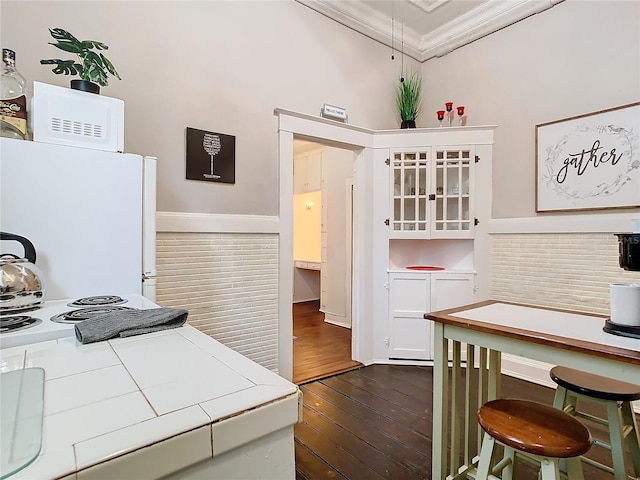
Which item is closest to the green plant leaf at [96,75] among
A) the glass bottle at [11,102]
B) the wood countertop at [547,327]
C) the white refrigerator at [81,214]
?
the glass bottle at [11,102]

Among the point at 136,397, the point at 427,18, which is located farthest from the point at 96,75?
the point at 427,18

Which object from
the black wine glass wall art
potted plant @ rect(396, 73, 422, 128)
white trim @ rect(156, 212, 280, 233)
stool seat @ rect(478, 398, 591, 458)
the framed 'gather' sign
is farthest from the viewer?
potted plant @ rect(396, 73, 422, 128)

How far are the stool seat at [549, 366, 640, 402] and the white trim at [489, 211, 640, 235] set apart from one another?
4.90 ft

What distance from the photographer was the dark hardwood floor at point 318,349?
3109 mm

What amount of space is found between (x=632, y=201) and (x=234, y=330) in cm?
294

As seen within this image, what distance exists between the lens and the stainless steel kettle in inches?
39.4

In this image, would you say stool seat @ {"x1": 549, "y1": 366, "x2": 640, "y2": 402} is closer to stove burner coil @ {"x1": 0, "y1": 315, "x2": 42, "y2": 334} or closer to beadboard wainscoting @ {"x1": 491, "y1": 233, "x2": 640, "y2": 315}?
beadboard wainscoting @ {"x1": 491, "y1": 233, "x2": 640, "y2": 315}

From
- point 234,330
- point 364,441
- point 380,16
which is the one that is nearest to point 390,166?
point 380,16

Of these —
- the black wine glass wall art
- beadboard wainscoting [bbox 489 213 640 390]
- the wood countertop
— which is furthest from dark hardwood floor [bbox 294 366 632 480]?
the black wine glass wall art

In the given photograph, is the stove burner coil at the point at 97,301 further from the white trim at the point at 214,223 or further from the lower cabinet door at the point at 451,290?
the lower cabinet door at the point at 451,290

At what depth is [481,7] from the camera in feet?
10.2

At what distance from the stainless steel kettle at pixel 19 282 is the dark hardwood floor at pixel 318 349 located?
7.09ft

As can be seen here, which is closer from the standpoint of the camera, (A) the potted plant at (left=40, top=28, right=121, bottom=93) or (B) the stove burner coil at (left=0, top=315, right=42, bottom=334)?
(B) the stove burner coil at (left=0, top=315, right=42, bottom=334)

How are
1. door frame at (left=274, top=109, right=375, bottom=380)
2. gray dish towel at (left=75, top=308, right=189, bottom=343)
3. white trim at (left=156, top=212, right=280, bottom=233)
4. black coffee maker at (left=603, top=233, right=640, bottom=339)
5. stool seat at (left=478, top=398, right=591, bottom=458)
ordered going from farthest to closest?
door frame at (left=274, top=109, right=375, bottom=380) → white trim at (left=156, top=212, right=280, bottom=233) → black coffee maker at (left=603, top=233, right=640, bottom=339) → stool seat at (left=478, top=398, right=591, bottom=458) → gray dish towel at (left=75, top=308, right=189, bottom=343)
